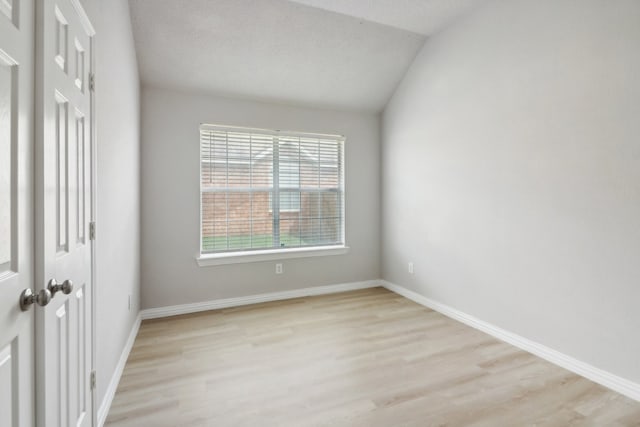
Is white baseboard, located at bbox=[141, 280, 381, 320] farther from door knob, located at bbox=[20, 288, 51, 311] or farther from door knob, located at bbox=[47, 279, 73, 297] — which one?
door knob, located at bbox=[20, 288, 51, 311]

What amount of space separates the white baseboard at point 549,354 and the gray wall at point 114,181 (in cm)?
295

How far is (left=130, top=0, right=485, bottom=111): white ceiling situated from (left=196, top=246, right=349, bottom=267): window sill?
177 centimetres

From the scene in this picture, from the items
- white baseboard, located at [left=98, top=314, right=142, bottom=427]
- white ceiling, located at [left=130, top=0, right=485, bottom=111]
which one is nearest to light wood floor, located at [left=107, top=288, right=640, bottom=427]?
white baseboard, located at [left=98, top=314, right=142, bottom=427]

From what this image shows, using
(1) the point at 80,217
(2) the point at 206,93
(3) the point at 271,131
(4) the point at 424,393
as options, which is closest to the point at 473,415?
(4) the point at 424,393

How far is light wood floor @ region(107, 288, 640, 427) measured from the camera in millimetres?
1893

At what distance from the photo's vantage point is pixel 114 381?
2119 millimetres

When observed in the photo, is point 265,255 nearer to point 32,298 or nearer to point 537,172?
point 537,172

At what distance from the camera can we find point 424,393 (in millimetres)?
2111

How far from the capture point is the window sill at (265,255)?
11.9ft

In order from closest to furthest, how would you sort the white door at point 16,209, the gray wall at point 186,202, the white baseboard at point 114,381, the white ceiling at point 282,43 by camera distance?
the white door at point 16,209 < the white baseboard at point 114,381 < the white ceiling at point 282,43 < the gray wall at point 186,202

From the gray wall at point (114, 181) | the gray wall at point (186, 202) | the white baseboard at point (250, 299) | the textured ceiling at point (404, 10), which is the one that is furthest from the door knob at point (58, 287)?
the textured ceiling at point (404, 10)

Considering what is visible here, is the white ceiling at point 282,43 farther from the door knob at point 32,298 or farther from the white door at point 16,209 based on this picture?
the door knob at point 32,298

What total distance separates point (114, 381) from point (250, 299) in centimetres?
181

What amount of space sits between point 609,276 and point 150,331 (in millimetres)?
3624
